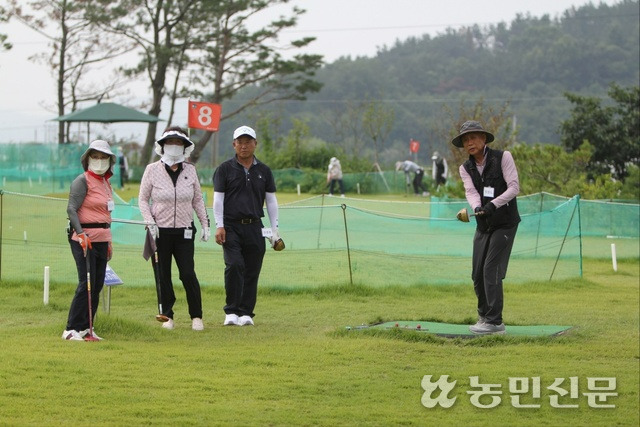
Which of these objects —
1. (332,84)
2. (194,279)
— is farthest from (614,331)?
(332,84)

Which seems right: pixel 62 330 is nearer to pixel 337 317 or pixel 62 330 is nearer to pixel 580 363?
pixel 337 317

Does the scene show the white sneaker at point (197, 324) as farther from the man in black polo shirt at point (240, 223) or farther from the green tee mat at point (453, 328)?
the green tee mat at point (453, 328)

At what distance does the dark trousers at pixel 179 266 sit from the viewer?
1146cm

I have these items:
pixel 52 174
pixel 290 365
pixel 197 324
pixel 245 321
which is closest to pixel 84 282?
pixel 197 324

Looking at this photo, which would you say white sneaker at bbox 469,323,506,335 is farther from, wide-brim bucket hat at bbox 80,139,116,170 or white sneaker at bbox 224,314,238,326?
wide-brim bucket hat at bbox 80,139,116,170

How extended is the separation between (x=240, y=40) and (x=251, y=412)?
47.6 meters

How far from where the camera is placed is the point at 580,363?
9609 millimetres

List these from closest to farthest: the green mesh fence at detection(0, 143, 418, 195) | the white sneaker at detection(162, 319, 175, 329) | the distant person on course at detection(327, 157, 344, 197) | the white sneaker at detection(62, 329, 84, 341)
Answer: the white sneaker at detection(62, 329, 84, 341), the white sneaker at detection(162, 319, 175, 329), the green mesh fence at detection(0, 143, 418, 195), the distant person on course at detection(327, 157, 344, 197)

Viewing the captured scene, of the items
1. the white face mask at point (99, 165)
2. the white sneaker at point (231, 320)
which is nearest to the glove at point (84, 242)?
the white face mask at point (99, 165)

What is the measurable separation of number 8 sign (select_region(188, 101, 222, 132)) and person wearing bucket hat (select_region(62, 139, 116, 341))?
35.4ft

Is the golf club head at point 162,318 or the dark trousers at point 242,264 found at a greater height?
the dark trousers at point 242,264

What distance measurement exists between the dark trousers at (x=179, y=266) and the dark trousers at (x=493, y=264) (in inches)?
109

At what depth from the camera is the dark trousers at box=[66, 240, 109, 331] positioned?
10.4m

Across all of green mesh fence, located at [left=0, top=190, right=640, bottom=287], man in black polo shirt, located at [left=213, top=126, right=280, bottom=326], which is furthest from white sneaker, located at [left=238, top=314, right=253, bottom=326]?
green mesh fence, located at [left=0, top=190, right=640, bottom=287]
